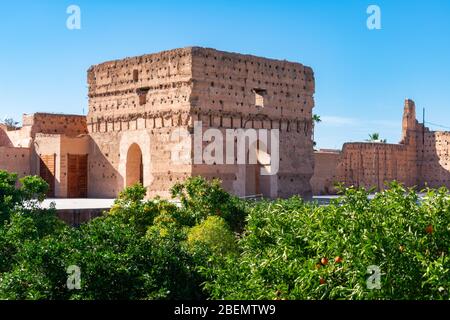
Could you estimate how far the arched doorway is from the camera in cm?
3017

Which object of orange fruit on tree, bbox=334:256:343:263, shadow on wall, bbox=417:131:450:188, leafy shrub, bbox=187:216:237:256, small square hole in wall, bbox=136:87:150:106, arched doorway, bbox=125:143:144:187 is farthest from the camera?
shadow on wall, bbox=417:131:450:188

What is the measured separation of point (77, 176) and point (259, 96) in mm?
9136

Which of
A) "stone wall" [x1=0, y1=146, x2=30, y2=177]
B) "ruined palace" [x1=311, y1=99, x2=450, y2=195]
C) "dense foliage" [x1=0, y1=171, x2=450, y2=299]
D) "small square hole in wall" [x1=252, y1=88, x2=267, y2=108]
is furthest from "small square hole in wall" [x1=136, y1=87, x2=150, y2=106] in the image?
"ruined palace" [x1=311, y1=99, x2=450, y2=195]

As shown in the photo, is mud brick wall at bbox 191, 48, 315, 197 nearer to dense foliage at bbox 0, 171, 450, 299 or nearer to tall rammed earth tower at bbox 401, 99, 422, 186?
dense foliage at bbox 0, 171, 450, 299

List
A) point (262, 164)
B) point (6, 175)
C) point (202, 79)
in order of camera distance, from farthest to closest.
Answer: point (262, 164) < point (202, 79) < point (6, 175)

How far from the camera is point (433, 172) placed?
44.9 meters

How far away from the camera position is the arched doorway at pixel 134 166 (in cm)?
3017

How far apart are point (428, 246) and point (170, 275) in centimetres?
503

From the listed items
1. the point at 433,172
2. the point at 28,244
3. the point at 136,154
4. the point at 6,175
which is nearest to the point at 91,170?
the point at 136,154

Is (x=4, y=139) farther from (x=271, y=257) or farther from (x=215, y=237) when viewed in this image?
(x=271, y=257)

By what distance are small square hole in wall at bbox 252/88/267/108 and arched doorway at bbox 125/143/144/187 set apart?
5.46 metres

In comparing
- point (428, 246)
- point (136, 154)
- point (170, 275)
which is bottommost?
point (170, 275)

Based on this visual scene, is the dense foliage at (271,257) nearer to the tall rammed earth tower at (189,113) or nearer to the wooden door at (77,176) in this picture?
the tall rammed earth tower at (189,113)
